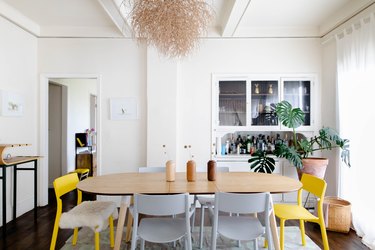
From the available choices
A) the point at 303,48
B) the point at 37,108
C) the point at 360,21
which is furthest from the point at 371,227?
the point at 37,108

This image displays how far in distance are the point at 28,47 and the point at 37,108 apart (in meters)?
0.93

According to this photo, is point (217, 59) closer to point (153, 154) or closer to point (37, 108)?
point (153, 154)

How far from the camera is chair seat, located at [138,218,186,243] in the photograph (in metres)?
1.90

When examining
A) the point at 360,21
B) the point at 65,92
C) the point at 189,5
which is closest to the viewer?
the point at 189,5

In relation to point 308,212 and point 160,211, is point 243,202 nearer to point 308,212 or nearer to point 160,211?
point 160,211

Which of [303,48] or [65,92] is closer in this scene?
[303,48]

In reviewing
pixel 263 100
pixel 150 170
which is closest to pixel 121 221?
pixel 150 170

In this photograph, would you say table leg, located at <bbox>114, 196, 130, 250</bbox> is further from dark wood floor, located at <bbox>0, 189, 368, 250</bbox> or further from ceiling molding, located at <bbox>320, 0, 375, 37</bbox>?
ceiling molding, located at <bbox>320, 0, 375, 37</bbox>

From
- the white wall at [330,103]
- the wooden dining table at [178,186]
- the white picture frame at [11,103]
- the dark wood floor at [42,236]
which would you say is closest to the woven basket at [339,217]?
the dark wood floor at [42,236]

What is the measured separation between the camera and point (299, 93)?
392 centimetres

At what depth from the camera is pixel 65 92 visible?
5008 mm

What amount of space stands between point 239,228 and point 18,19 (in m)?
3.79

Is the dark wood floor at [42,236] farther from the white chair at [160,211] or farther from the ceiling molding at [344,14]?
the ceiling molding at [344,14]

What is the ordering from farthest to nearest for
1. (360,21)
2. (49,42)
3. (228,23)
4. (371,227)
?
(49,42)
(228,23)
(360,21)
(371,227)
